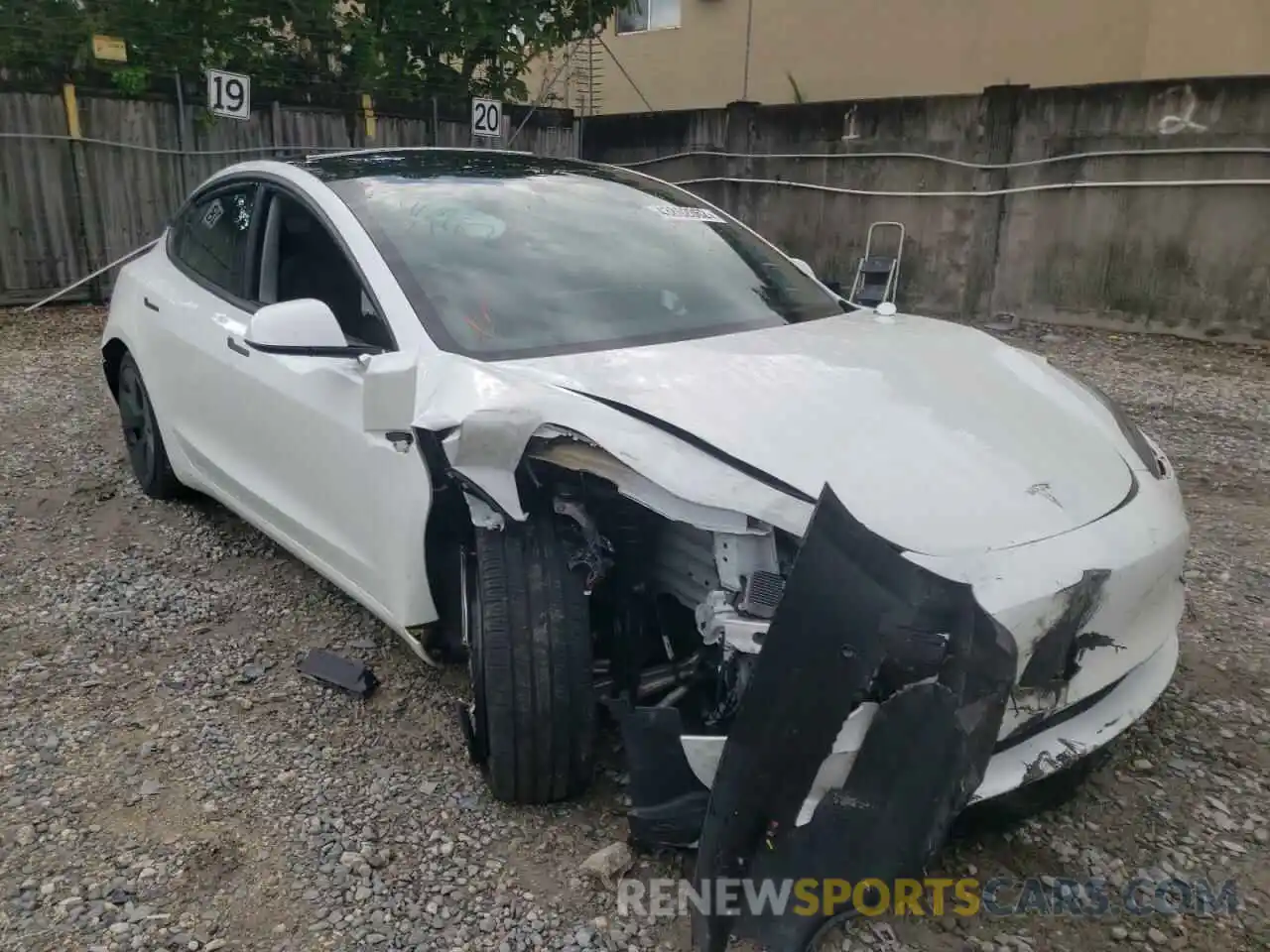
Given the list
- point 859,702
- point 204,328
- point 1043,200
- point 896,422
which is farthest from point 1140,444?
point 1043,200

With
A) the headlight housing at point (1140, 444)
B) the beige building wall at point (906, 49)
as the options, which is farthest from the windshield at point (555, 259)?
the beige building wall at point (906, 49)

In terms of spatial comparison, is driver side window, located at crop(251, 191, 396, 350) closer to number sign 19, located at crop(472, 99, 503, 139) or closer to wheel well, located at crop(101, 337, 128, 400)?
wheel well, located at crop(101, 337, 128, 400)

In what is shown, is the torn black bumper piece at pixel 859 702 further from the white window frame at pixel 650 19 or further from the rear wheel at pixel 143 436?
the white window frame at pixel 650 19

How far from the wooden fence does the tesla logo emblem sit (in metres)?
9.32

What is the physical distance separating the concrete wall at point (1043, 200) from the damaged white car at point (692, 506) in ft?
19.6

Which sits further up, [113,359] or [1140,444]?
[1140,444]

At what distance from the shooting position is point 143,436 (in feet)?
13.9

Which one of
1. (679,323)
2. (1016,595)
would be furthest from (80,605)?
(1016,595)

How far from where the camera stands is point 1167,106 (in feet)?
25.6

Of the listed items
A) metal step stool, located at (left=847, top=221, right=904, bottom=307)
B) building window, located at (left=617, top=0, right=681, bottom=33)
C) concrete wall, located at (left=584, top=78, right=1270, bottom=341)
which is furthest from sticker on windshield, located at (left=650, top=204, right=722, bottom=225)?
building window, located at (left=617, top=0, right=681, bottom=33)

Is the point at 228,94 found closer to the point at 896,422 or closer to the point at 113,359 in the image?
the point at 113,359

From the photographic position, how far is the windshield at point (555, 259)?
2.65 meters

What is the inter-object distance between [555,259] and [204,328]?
1.41 metres

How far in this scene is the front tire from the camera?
2.15 m
